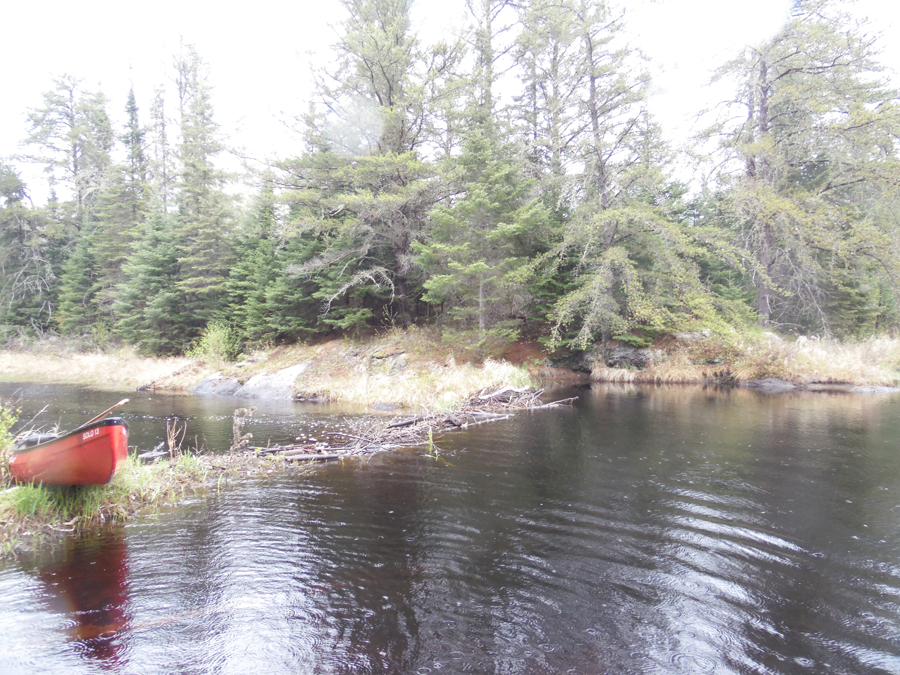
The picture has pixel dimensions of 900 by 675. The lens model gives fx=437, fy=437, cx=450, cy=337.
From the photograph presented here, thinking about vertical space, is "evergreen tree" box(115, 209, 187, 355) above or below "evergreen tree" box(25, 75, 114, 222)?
below

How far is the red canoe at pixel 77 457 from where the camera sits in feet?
16.5

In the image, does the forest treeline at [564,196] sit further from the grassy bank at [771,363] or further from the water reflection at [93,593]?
the water reflection at [93,593]

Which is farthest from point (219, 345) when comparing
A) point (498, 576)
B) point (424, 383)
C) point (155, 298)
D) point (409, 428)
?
point (498, 576)

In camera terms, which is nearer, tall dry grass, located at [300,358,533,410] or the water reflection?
the water reflection

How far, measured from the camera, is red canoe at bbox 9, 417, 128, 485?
5035mm

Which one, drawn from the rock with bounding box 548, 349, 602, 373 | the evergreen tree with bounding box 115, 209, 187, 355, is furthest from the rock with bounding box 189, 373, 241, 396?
the rock with bounding box 548, 349, 602, 373

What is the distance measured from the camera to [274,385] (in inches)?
718

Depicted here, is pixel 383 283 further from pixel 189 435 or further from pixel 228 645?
pixel 228 645

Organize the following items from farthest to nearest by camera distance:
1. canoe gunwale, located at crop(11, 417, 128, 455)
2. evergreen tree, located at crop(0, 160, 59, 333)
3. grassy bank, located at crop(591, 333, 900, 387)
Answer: evergreen tree, located at crop(0, 160, 59, 333)
grassy bank, located at crop(591, 333, 900, 387)
canoe gunwale, located at crop(11, 417, 128, 455)

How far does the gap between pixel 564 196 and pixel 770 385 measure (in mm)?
10791

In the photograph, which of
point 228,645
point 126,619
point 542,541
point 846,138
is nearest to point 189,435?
point 126,619

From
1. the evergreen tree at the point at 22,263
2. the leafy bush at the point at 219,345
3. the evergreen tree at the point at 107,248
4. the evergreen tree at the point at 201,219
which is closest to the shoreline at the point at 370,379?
the leafy bush at the point at 219,345

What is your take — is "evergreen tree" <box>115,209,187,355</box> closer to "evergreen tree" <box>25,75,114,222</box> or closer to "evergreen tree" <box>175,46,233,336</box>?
"evergreen tree" <box>175,46,233,336</box>

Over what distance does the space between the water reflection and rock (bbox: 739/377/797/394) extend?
1746 cm
